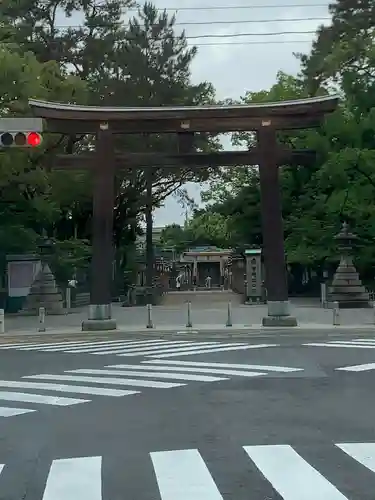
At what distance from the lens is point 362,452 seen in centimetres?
776

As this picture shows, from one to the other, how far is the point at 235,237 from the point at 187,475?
43.6 meters

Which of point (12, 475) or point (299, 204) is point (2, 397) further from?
point (299, 204)

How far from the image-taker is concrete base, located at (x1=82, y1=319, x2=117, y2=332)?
2502cm

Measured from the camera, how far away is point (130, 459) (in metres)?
7.59

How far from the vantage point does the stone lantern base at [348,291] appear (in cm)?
3441

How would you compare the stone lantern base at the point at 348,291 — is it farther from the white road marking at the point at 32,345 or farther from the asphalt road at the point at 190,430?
the asphalt road at the point at 190,430

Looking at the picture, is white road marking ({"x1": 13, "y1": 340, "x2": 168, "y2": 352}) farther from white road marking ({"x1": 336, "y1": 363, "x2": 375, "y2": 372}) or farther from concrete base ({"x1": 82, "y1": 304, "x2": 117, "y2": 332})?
white road marking ({"x1": 336, "y1": 363, "x2": 375, "y2": 372})

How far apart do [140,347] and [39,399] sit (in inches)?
328

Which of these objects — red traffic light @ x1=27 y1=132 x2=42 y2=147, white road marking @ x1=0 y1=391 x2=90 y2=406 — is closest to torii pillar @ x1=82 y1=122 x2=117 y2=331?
red traffic light @ x1=27 y1=132 x2=42 y2=147

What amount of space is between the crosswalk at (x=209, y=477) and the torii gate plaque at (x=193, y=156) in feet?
57.4

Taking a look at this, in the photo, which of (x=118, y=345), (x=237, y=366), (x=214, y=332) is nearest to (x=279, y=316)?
(x=214, y=332)

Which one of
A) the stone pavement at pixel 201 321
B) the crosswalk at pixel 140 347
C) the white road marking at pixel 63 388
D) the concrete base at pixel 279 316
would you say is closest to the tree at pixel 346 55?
the stone pavement at pixel 201 321

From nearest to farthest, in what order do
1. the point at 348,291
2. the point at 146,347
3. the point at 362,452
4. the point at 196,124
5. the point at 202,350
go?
the point at 362,452
the point at 202,350
the point at 146,347
the point at 196,124
the point at 348,291

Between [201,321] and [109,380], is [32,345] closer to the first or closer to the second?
[201,321]
